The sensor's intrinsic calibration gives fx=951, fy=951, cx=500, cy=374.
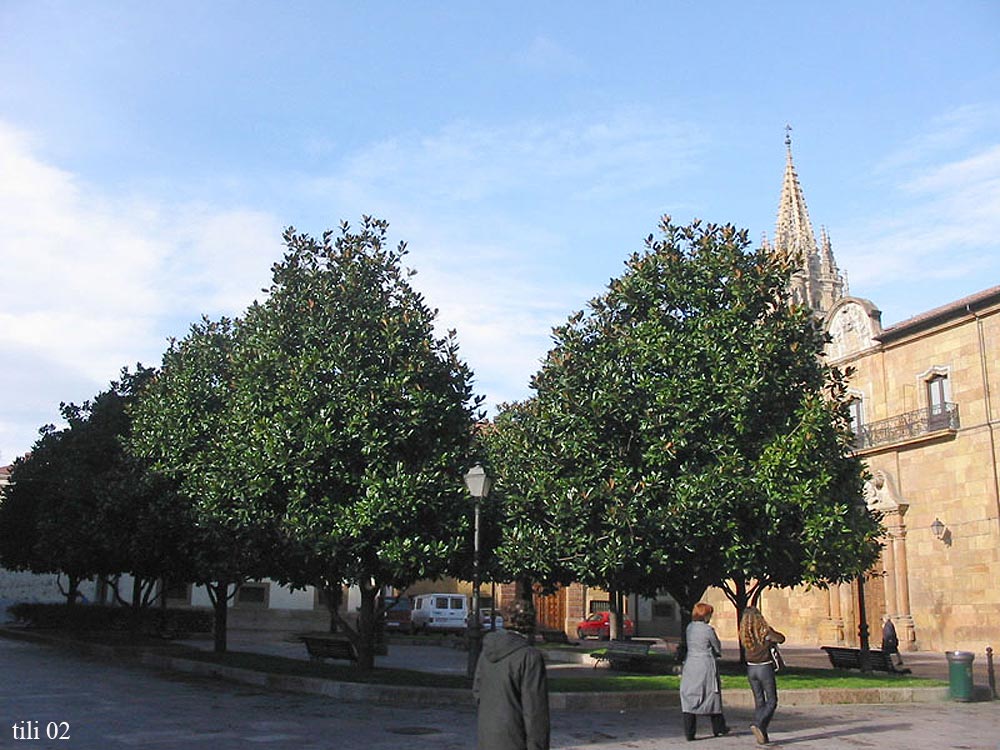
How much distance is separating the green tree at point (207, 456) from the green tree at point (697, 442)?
504 centimetres

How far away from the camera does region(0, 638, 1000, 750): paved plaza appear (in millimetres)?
10945

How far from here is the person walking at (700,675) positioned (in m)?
11.3

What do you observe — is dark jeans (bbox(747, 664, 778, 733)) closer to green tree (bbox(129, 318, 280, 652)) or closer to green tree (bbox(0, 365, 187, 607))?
green tree (bbox(129, 318, 280, 652))

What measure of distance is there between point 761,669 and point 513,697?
6854 millimetres

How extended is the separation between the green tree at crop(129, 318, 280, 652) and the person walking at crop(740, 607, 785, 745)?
9.26 metres

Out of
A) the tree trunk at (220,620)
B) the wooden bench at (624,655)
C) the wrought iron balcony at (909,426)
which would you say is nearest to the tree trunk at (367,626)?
the wooden bench at (624,655)

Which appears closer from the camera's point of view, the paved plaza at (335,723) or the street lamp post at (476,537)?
the paved plaza at (335,723)

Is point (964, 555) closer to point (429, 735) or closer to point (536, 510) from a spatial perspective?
point (536, 510)

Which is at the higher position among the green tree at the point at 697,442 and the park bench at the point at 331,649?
the green tree at the point at 697,442

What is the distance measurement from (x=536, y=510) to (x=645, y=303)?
4749 mm

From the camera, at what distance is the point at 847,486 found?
1884 cm

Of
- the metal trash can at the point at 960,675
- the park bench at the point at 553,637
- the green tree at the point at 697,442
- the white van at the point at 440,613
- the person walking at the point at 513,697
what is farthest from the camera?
the white van at the point at 440,613

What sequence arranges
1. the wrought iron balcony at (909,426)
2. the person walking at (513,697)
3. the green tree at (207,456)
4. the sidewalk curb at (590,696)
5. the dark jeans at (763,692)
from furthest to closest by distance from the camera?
1. the wrought iron balcony at (909,426)
2. the green tree at (207,456)
3. the sidewalk curb at (590,696)
4. the dark jeans at (763,692)
5. the person walking at (513,697)

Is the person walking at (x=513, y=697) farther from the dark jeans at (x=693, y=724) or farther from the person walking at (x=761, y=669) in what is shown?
the dark jeans at (x=693, y=724)
